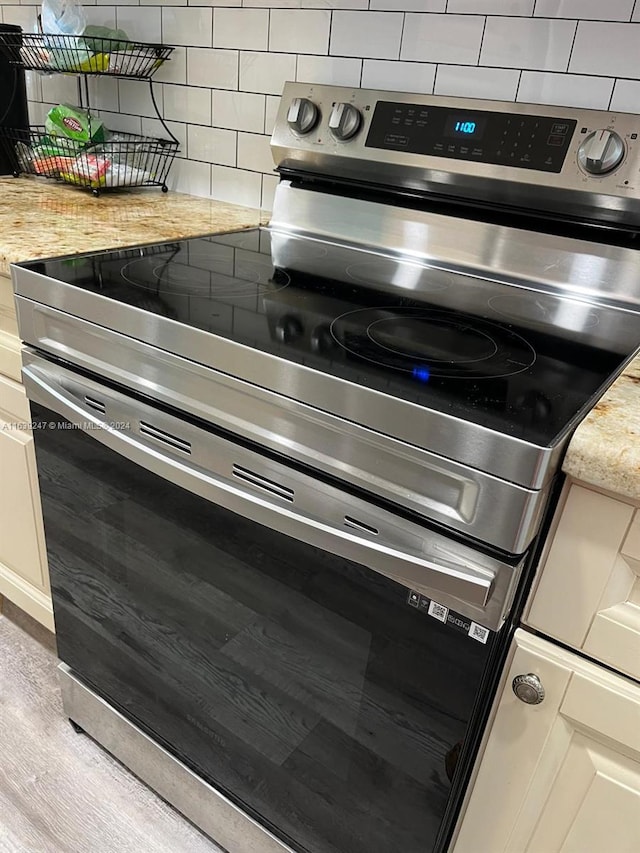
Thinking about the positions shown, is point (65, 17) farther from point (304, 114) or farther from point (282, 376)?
point (282, 376)

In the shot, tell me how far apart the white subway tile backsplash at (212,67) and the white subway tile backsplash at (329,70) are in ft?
0.64

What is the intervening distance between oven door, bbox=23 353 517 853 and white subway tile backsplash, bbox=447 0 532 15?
88 centimetres

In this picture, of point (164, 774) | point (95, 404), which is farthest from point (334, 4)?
point (164, 774)

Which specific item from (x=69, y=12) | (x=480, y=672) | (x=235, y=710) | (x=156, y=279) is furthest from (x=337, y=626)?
(x=69, y=12)

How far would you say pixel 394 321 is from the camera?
2.94 ft

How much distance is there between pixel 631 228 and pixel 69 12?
1.37 meters

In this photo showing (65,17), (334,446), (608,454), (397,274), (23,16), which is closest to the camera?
(608,454)

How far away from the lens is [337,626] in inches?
31.9

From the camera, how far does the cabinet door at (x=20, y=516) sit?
1.22 meters

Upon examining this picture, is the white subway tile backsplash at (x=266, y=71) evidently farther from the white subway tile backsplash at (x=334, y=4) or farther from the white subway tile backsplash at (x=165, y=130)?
the white subway tile backsplash at (x=165, y=130)

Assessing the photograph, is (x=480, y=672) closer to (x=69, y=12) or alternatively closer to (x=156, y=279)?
(x=156, y=279)

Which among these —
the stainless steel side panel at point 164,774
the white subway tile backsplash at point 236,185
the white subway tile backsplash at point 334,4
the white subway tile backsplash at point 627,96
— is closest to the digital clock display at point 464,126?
the white subway tile backsplash at point 627,96

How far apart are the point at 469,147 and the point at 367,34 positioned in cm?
36

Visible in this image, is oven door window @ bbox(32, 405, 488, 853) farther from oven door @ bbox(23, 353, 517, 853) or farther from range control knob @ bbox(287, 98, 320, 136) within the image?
range control knob @ bbox(287, 98, 320, 136)
